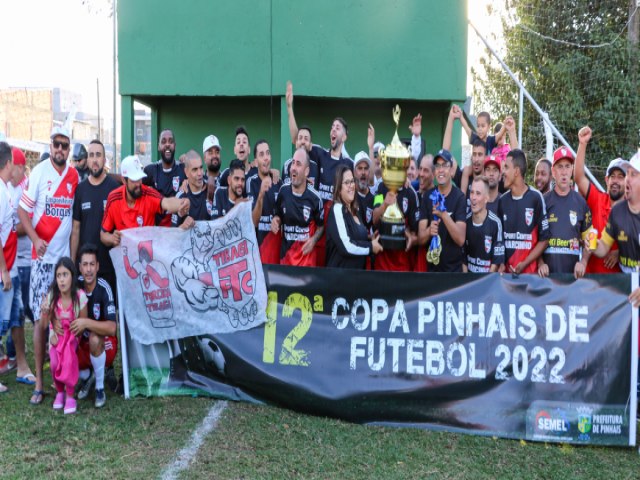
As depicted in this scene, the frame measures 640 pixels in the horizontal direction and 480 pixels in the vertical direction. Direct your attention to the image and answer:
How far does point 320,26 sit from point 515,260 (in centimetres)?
573

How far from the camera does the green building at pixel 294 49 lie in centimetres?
1008

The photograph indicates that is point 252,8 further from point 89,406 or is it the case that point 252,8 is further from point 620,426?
point 620,426

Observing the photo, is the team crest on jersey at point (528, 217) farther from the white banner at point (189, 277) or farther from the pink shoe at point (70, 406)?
the pink shoe at point (70, 406)

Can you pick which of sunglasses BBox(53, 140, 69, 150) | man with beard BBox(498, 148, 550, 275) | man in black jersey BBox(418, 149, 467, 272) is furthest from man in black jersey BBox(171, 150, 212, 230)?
man with beard BBox(498, 148, 550, 275)

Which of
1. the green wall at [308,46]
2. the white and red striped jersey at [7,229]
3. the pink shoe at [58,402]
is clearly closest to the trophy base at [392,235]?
the pink shoe at [58,402]

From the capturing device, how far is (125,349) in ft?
19.7

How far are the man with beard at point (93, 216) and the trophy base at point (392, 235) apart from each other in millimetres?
2725

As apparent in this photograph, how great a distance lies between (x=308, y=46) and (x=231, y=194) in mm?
4508

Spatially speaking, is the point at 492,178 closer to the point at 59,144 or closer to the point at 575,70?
the point at 59,144

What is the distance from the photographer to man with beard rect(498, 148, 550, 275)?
5895mm

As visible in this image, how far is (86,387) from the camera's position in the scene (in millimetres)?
5891

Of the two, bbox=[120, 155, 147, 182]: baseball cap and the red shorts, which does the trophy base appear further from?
the red shorts

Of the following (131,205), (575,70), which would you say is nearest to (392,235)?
(131,205)

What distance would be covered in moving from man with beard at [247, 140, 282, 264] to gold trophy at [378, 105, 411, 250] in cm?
120
